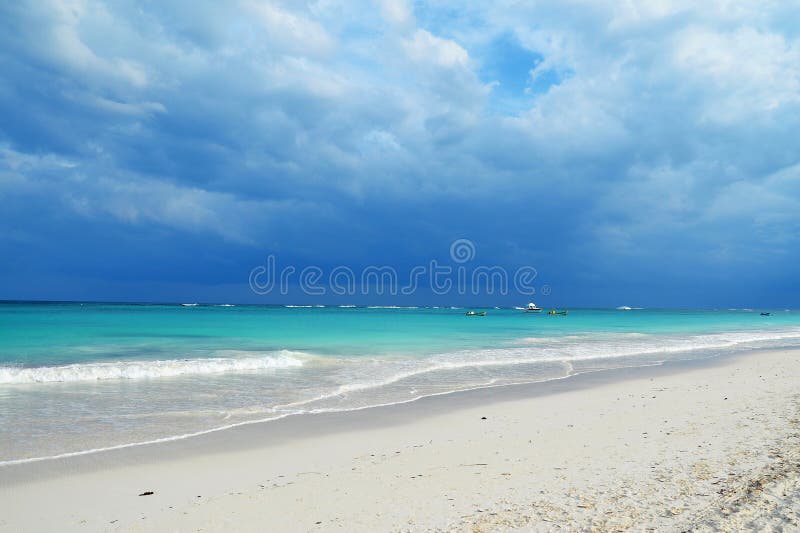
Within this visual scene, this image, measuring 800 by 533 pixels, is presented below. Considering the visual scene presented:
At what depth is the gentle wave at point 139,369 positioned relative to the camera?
51.7 ft

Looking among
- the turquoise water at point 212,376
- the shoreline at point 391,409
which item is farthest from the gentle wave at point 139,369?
the shoreline at point 391,409

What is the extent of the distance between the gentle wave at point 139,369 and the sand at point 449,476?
9.46m

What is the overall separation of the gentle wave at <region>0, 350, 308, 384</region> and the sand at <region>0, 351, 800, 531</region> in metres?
9.46

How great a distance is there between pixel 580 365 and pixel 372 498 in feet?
58.3

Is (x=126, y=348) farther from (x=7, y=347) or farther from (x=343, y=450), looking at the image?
(x=343, y=450)

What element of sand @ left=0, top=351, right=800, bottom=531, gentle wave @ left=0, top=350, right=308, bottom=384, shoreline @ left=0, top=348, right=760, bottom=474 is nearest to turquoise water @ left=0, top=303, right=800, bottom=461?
gentle wave @ left=0, top=350, right=308, bottom=384

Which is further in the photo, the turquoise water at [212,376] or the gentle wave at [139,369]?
the gentle wave at [139,369]

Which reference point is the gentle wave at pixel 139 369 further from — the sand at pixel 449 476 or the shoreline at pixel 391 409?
the sand at pixel 449 476

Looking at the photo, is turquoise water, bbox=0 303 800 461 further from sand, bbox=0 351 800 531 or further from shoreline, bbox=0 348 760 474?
sand, bbox=0 351 800 531

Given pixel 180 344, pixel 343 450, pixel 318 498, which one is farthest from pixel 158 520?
pixel 180 344

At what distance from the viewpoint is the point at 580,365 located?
→ 70.3ft

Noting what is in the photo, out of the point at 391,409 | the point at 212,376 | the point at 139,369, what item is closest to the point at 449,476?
the point at 391,409

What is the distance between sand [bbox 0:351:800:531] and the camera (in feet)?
16.4

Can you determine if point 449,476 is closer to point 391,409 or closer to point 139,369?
point 391,409
